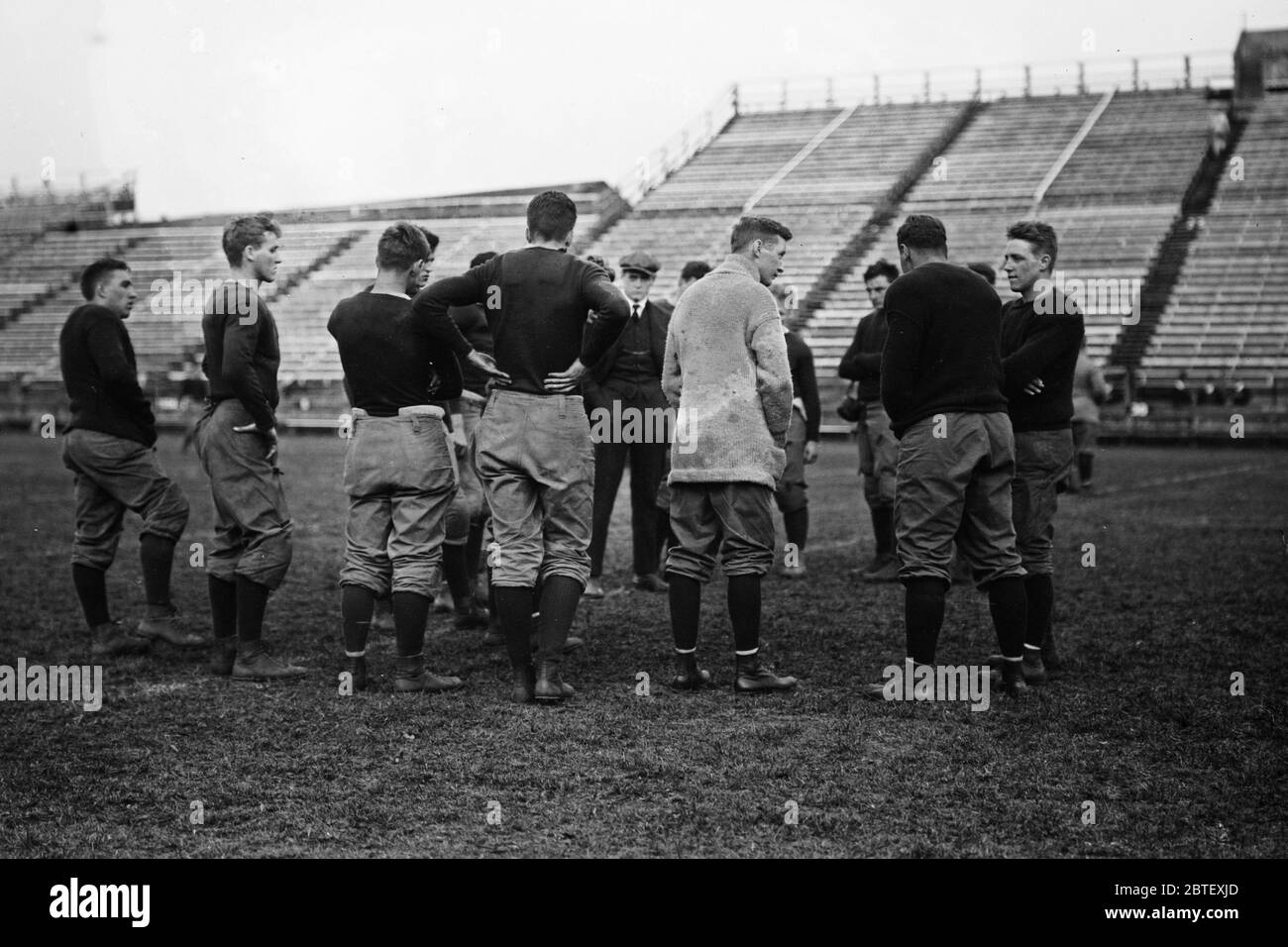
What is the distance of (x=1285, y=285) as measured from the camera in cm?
2573

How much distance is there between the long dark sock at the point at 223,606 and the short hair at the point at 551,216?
205 centimetres

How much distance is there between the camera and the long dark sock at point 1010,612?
5324 mm

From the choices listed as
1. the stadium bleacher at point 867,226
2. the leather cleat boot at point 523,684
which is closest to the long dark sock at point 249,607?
the leather cleat boot at point 523,684

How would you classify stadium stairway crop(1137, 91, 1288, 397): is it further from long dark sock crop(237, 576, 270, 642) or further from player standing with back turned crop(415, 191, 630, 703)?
long dark sock crop(237, 576, 270, 642)

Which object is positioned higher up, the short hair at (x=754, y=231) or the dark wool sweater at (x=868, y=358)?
the short hair at (x=754, y=231)

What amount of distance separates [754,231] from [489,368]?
1.22 metres

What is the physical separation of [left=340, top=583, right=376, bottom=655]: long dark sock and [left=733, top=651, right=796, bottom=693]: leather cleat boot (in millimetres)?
1490

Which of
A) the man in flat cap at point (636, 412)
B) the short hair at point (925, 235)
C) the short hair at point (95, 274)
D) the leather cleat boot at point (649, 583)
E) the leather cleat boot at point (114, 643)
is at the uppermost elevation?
the short hair at point (925, 235)

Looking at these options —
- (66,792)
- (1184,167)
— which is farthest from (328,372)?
(66,792)

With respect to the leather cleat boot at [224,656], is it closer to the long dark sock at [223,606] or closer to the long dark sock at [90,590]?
the long dark sock at [223,606]

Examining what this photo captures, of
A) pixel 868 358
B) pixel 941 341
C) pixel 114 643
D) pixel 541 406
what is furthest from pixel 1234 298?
pixel 114 643

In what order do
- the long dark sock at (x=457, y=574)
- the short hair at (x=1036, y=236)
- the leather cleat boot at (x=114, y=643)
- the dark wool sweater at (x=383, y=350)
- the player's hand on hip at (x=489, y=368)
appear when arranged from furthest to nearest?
the long dark sock at (x=457, y=574) < the leather cleat boot at (x=114, y=643) < the short hair at (x=1036, y=236) < the dark wool sweater at (x=383, y=350) < the player's hand on hip at (x=489, y=368)

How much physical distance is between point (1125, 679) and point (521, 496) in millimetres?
2560

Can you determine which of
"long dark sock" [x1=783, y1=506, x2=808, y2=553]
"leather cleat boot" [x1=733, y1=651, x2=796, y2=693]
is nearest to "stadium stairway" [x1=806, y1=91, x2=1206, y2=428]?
"long dark sock" [x1=783, y1=506, x2=808, y2=553]
